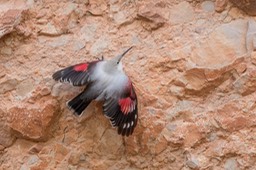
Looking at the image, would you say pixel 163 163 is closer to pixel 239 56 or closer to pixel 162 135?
pixel 162 135

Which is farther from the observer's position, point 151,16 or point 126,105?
point 151,16

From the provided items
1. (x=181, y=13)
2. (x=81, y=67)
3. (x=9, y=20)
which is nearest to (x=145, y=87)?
(x=81, y=67)

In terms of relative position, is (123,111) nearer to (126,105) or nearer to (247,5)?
(126,105)

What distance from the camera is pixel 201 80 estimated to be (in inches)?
109

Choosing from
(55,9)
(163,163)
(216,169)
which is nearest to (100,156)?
(163,163)

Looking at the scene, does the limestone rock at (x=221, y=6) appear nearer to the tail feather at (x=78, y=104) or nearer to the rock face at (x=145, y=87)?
the rock face at (x=145, y=87)

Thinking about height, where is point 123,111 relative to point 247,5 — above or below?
below

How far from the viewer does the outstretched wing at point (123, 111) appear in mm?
2635

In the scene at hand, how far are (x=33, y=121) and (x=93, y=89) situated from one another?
34 centimetres

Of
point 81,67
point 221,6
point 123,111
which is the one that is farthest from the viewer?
point 221,6

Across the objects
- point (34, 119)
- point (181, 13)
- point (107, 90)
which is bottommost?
point (34, 119)

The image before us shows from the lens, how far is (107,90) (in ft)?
8.83

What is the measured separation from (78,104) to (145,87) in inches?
13.9

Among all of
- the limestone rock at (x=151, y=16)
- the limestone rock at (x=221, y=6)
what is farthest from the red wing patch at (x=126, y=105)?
the limestone rock at (x=221, y=6)
